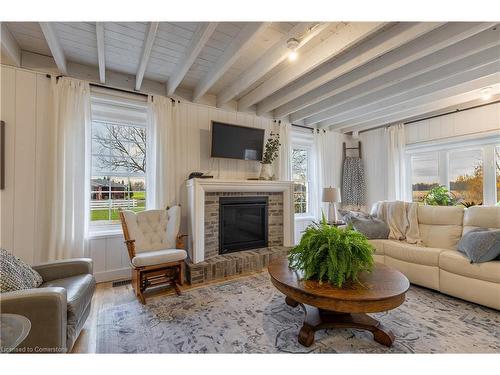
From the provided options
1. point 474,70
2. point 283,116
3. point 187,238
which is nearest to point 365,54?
point 474,70

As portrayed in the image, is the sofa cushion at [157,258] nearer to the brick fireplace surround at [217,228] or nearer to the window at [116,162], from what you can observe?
the brick fireplace surround at [217,228]

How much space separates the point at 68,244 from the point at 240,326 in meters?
2.18

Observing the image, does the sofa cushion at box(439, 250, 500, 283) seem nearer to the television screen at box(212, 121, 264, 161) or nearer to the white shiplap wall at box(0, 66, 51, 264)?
the television screen at box(212, 121, 264, 161)

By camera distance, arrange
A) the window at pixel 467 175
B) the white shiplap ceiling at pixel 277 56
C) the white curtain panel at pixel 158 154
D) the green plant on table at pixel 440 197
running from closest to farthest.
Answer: the white shiplap ceiling at pixel 277 56 → the white curtain panel at pixel 158 154 → the window at pixel 467 175 → the green plant on table at pixel 440 197

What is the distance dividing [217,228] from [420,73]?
3107 mm

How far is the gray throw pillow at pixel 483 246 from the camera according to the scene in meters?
2.23

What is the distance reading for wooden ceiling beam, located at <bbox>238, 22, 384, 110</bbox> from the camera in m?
2.04

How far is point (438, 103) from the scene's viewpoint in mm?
3713

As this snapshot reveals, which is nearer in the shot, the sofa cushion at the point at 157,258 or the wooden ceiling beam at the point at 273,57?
the wooden ceiling beam at the point at 273,57

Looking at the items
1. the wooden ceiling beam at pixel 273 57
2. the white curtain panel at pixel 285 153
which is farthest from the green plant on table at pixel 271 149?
the wooden ceiling beam at pixel 273 57

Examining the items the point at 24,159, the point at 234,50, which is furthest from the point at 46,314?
the point at 234,50

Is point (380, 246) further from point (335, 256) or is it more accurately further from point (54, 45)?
point (54, 45)

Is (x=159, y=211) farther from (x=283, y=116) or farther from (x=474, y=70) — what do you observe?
(x=474, y=70)

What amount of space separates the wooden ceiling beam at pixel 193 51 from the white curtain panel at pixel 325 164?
9.61ft
